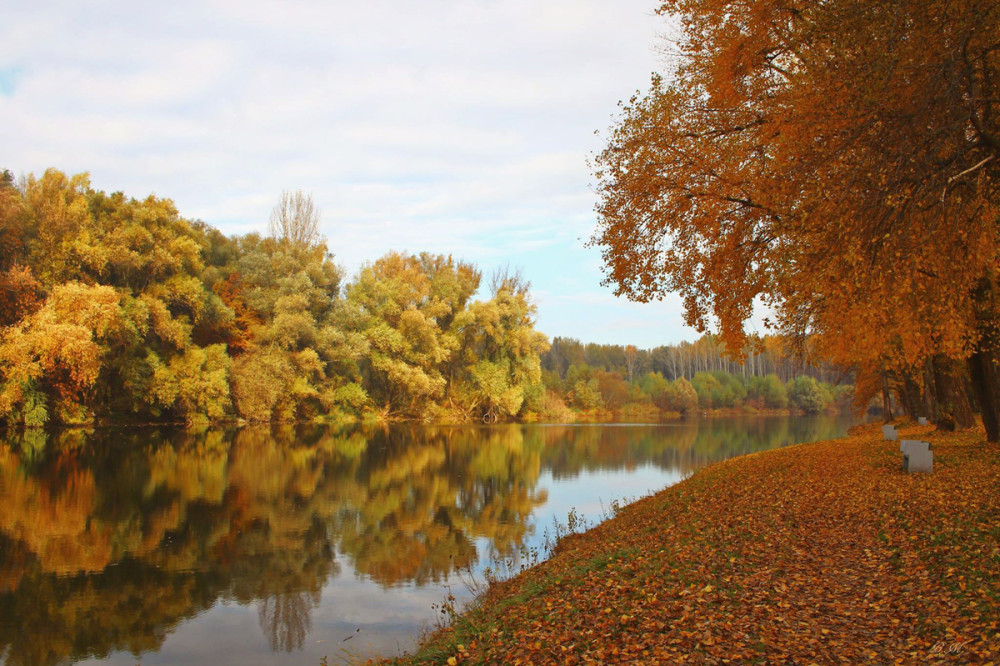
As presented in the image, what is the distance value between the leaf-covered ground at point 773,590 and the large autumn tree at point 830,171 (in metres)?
3.23

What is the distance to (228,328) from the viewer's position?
48.3 meters

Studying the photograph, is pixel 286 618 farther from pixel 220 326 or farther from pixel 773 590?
pixel 220 326

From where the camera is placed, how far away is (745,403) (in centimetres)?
10450

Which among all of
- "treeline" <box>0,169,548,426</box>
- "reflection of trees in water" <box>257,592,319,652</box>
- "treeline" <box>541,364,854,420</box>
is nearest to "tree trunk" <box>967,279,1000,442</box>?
"reflection of trees in water" <box>257,592,319,652</box>

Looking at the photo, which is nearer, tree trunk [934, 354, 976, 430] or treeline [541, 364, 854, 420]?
tree trunk [934, 354, 976, 430]

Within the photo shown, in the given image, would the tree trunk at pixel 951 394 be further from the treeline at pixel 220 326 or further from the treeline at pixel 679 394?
the treeline at pixel 679 394

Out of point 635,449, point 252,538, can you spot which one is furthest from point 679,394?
point 252,538

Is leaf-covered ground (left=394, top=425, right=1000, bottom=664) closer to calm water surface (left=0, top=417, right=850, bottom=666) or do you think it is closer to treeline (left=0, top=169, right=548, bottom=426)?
calm water surface (left=0, top=417, right=850, bottom=666)

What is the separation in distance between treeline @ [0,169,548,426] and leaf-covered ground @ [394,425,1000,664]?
31221 mm

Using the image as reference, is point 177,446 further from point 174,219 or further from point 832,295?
point 832,295

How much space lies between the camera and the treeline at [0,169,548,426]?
111ft

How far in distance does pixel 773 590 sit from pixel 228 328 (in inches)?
1834

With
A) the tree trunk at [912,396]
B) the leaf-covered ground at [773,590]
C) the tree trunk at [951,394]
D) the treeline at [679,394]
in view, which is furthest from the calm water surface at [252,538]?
the treeline at [679,394]

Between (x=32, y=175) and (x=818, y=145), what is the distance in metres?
41.2
